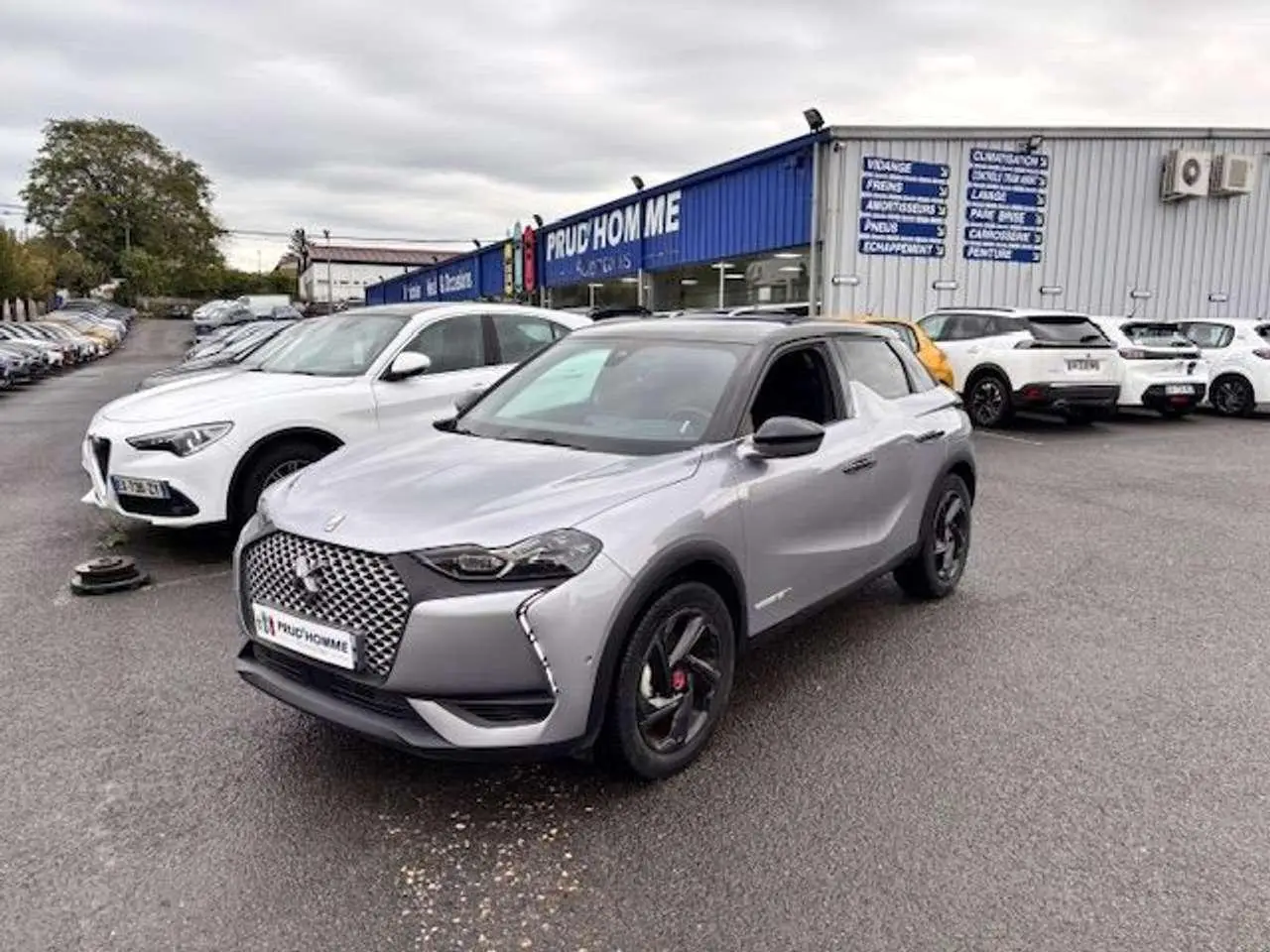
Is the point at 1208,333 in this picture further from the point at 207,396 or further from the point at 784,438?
the point at 207,396

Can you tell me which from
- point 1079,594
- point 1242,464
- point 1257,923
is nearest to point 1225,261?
point 1242,464

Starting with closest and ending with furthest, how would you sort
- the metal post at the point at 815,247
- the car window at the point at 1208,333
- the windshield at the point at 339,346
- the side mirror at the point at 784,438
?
the side mirror at the point at 784,438 → the windshield at the point at 339,346 → the car window at the point at 1208,333 → the metal post at the point at 815,247

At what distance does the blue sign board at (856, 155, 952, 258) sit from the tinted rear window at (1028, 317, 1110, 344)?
14.5 ft

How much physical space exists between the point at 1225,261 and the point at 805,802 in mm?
20447

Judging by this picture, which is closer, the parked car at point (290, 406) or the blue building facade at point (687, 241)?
the parked car at point (290, 406)

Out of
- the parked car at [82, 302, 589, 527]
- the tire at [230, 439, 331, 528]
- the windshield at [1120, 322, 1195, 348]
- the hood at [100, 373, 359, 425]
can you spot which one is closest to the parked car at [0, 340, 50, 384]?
the parked car at [82, 302, 589, 527]

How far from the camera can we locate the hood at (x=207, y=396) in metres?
5.97

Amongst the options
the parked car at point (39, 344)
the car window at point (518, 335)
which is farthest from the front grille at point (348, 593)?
the parked car at point (39, 344)

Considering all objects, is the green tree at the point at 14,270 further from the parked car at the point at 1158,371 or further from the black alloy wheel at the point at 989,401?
the parked car at the point at 1158,371

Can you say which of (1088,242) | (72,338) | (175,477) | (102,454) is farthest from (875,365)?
(72,338)

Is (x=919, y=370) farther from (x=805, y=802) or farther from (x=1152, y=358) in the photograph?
(x=1152, y=358)

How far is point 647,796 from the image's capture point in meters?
3.22

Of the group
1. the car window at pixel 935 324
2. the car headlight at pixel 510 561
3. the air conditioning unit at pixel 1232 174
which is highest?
the air conditioning unit at pixel 1232 174

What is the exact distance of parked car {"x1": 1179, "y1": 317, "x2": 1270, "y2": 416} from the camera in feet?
47.4
